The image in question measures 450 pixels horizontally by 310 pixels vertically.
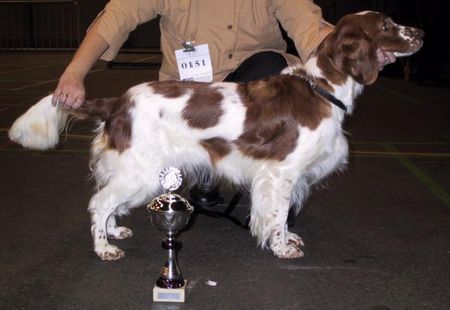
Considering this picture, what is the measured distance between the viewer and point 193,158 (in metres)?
2.93

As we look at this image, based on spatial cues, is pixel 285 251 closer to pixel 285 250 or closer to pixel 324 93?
pixel 285 250

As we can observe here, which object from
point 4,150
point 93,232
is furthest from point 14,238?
point 4,150

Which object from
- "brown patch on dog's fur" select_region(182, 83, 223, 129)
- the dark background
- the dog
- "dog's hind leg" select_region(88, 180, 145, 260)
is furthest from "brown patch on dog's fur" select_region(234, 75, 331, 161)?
the dark background

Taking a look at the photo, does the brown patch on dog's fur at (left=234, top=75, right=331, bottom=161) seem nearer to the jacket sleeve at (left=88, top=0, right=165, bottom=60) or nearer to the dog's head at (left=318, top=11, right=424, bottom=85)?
the dog's head at (left=318, top=11, right=424, bottom=85)

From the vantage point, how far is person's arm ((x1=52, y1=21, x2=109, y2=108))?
2.83 metres

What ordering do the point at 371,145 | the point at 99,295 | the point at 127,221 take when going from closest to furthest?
the point at 99,295 → the point at 127,221 → the point at 371,145

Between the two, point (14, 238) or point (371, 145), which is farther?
point (371, 145)

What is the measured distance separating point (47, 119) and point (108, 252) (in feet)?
2.17

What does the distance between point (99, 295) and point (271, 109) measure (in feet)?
3.65

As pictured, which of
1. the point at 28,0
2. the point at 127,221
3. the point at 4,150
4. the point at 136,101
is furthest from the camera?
the point at 28,0

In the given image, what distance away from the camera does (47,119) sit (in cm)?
284

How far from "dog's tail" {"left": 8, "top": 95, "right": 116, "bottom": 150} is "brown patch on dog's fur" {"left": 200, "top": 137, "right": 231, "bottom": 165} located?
1.54ft

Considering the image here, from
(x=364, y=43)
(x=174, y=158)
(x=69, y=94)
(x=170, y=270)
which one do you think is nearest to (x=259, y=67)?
(x=364, y=43)

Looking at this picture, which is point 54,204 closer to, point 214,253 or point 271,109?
point 214,253
